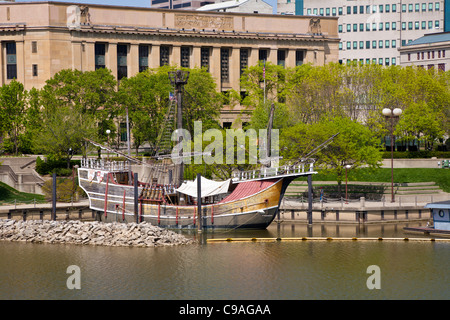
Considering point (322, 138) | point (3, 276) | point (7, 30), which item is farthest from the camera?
point (7, 30)

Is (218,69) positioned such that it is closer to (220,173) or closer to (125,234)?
(220,173)

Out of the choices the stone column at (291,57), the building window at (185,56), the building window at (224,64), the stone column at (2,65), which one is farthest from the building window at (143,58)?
the stone column at (291,57)

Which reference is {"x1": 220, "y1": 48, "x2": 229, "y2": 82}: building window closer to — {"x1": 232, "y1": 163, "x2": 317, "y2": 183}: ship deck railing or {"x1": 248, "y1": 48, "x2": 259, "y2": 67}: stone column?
{"x1": 248, "y1": 48, "x2": 259, "y2": 67}: stone column

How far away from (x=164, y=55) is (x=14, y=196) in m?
49.7

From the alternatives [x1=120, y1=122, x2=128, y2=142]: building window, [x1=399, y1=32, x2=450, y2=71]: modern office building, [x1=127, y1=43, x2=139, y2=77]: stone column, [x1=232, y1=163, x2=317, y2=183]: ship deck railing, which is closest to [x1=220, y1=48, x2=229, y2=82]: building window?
[x1=127, y1=43, x2=139, y2=77]: stone column

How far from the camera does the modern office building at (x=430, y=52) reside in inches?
5468

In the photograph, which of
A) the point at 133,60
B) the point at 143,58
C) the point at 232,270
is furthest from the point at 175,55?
the point at 232,270

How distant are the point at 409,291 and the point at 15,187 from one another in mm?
52052

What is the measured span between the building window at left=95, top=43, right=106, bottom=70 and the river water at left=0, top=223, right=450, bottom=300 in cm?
6362

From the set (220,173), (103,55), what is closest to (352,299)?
(220,173)

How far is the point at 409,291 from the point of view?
129ft

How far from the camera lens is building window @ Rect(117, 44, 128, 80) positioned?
115688 millimetres

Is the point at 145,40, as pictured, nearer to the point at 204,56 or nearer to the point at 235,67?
the point at 204,56
